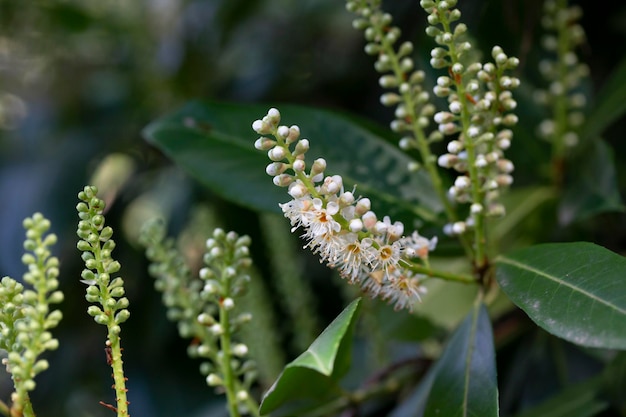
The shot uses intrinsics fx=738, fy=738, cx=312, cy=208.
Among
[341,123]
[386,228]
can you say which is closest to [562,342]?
[341,123]

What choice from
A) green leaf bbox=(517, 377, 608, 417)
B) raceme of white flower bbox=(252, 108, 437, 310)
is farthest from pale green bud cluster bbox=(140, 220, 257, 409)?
green leaf bbox=(517, 377, 608, 417)

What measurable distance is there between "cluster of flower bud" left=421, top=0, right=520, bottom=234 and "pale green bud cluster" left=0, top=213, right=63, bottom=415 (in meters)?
0.45

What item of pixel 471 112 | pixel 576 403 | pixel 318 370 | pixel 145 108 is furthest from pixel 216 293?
pixel 145 108

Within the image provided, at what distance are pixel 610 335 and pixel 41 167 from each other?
4.94ft

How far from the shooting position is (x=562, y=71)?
1.27m

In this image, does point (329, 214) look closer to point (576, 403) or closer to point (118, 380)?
point (118, 380)

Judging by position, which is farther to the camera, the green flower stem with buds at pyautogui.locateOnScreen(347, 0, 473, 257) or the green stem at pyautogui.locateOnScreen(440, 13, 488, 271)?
the green flower stem with buds at pyautogui.locateOnScreen(347, 0, 473, 257)

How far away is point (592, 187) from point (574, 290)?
467 mm

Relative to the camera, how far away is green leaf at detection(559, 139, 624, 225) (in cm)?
115

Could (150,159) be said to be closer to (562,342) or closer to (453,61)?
(562,342)

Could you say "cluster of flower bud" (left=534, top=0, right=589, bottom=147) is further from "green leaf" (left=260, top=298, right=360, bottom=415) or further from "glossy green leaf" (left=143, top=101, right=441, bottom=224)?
"green leaf" (left=260, top=298, right=360, bottom=415)

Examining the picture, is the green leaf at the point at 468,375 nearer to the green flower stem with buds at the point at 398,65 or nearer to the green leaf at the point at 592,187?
the green flower stem with buds at the point at 398,65

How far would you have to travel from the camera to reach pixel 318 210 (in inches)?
29.6

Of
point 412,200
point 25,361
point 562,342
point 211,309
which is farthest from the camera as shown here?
point 562,342
